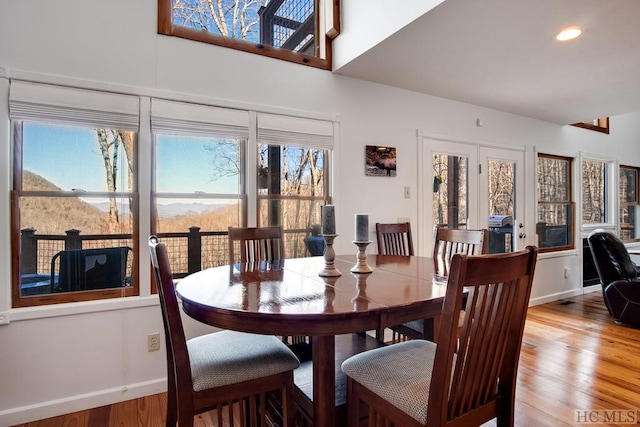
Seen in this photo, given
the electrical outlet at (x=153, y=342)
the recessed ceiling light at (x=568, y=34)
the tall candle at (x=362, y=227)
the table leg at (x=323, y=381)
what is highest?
the recessed ceiling light at (x=568, y=34)

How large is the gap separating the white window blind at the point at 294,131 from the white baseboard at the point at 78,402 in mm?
1940

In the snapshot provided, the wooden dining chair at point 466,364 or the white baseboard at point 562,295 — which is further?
the white baseboard at point 562,295

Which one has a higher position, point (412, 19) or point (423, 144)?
point (412, 19)

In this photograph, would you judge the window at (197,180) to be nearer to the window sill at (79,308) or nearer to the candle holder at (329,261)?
the window sill at (79,308)

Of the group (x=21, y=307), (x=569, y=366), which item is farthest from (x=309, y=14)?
(x=569, y=366)

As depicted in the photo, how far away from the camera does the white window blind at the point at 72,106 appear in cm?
201

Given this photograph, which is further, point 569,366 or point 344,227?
point 344,227

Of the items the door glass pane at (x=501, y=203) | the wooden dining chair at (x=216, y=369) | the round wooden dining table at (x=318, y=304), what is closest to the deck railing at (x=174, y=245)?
the round wooden dining table at (x=318, y=304)

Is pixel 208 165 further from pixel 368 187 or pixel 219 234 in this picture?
pixel 368 187

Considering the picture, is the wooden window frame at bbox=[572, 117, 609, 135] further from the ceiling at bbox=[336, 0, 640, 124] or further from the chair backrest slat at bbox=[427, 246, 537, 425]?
the chair backrest slat at bbox=[427, 246, 537, 425]

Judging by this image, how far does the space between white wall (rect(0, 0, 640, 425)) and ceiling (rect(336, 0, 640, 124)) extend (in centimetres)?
55

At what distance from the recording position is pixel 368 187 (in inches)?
130

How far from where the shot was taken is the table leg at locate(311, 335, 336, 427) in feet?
4.50

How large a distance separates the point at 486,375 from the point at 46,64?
2810mm
